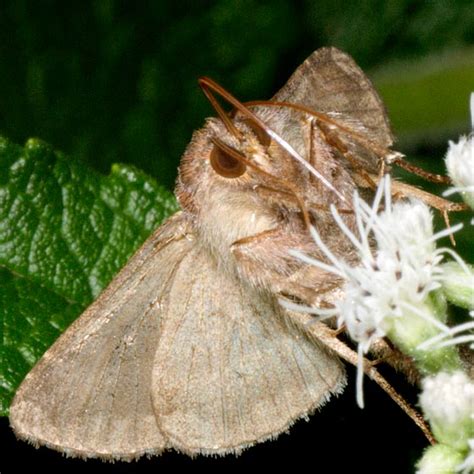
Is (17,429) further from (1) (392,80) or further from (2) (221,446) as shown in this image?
(1) (392,80)

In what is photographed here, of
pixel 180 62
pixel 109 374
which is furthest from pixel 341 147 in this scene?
pixel 180 62

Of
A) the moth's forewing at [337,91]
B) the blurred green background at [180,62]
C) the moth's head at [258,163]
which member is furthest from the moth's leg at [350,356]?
the blurred green background at [180,62]

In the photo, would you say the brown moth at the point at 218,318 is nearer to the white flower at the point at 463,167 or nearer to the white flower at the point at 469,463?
the white flower at the point at 463,167

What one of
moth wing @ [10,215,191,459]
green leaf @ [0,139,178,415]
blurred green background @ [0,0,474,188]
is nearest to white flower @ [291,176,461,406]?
moth wing @ [10,215,191,459]

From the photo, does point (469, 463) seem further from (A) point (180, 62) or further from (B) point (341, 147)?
(A) point (180, 62)

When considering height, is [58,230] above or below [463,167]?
above

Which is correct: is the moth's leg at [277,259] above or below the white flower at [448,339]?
above

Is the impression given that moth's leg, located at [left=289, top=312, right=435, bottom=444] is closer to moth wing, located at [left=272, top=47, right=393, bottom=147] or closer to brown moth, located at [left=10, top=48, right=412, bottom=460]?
brown moth, located at [left=10, top=48, right=412, bottom=460]
